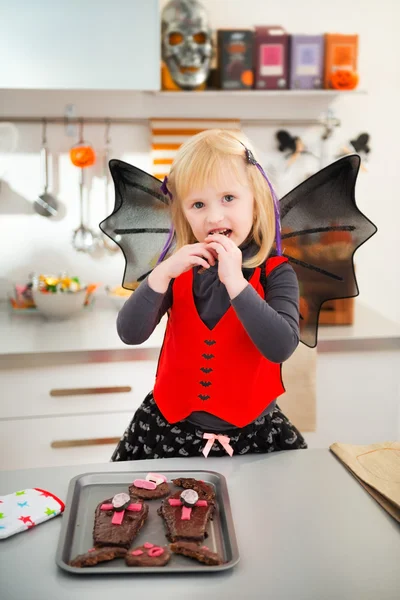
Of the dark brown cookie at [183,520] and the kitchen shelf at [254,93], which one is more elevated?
the kitchen shelf at [254,93]

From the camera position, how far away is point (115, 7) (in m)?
2.08

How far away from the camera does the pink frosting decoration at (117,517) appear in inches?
37.0

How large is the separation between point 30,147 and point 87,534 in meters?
1.78

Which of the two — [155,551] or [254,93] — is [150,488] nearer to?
[155,551]

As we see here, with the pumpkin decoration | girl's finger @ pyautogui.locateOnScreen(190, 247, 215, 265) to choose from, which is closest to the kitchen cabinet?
the pumpkin decoration

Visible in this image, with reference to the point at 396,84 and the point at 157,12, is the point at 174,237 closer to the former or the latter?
the point at 157,12

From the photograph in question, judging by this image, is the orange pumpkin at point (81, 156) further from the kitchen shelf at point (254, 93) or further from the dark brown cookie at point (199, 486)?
the dark brown cookie at point (199, 486)

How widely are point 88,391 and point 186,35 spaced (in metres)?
1.16

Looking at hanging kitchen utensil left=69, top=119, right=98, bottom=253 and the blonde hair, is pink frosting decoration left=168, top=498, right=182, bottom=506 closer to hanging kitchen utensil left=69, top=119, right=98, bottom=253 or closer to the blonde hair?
the blonde hair

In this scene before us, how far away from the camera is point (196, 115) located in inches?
97.5

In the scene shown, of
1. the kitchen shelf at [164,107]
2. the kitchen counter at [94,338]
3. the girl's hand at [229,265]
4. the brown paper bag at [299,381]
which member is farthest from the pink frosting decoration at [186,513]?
the kitchen shelf at [164,107]

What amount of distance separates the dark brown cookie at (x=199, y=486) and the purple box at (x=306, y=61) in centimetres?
165

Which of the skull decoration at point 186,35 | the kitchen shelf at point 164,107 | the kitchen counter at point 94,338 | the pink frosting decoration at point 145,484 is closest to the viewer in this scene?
the pink frosting decoration at point 145,484

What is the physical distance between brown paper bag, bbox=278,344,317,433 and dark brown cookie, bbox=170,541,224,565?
0.90m
